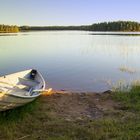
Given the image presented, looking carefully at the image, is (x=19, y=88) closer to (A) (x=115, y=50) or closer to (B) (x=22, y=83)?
(B) (x=22, y=83)

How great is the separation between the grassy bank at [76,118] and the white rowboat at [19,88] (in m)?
0.31

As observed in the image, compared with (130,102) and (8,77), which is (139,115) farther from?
(8,77)

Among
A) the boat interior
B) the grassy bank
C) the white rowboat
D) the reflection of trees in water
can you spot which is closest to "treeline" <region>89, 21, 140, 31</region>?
the reflection of trees in water

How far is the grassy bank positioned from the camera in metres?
6.39

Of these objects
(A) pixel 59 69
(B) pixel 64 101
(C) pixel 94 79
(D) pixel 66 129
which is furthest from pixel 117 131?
(A) pixel 59 69

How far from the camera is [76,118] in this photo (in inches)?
303

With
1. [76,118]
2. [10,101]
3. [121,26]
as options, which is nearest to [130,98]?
[76,118]

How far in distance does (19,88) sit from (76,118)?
2.97 m

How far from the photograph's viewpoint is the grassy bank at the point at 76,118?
252 inches

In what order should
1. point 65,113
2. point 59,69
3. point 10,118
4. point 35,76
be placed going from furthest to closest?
point 59,69 < point 35,76 < point 65,113 < point 10,118

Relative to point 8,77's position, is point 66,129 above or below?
below

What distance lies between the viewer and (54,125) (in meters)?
7.02

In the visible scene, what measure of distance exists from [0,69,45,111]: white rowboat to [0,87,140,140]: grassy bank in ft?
1.00

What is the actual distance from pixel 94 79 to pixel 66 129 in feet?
29.4
